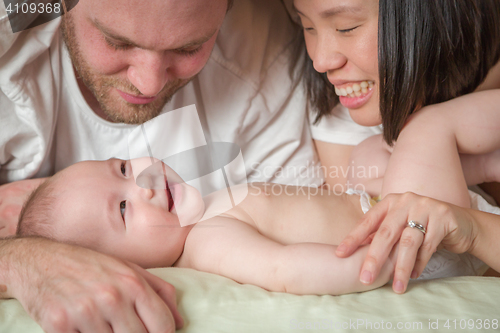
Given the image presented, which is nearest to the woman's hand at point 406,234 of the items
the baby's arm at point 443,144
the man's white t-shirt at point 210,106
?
the baby's arm at point 443,144

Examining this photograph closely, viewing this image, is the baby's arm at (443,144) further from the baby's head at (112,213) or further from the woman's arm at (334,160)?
the baby's head at (112,213)

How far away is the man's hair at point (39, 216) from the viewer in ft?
2.97

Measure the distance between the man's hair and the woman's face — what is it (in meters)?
0.78

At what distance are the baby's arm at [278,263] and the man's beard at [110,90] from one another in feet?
1.48

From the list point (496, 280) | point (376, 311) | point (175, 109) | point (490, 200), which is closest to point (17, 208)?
point (175, 109)

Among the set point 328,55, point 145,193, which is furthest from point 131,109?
point 328,55

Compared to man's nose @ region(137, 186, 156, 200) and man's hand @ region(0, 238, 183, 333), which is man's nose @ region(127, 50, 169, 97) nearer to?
man's nose @ region(137, 186, 156, 200)

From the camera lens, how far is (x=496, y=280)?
0.82m

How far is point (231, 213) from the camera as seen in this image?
1.02 m

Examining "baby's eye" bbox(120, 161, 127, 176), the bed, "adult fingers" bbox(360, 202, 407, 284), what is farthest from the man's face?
"adult fingers" bbox(360, 202, 407, 284)

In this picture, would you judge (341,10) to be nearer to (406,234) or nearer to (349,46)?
(349,46)

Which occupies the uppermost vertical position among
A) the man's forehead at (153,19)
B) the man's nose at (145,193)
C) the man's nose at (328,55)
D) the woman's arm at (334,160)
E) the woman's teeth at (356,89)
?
the man's forehead at (153,19)

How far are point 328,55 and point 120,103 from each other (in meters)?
0.60

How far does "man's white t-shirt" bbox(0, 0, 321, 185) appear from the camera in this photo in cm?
108
